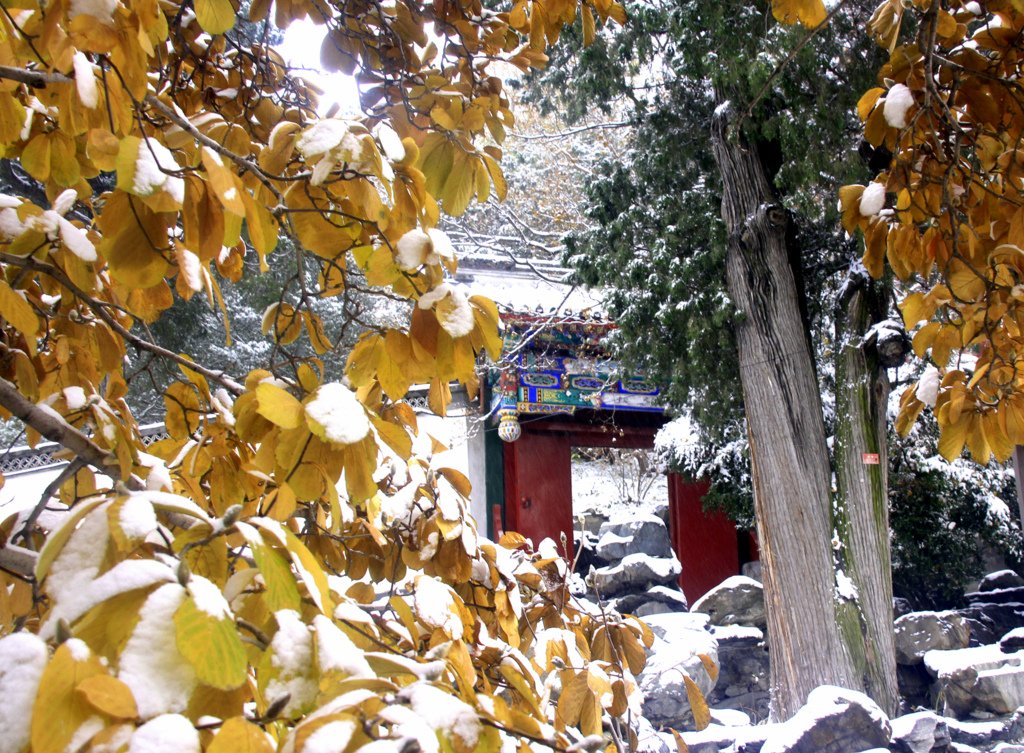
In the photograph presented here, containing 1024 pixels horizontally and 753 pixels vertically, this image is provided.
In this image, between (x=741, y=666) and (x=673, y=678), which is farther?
(x=741, y=666)

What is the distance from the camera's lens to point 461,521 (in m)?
1.35

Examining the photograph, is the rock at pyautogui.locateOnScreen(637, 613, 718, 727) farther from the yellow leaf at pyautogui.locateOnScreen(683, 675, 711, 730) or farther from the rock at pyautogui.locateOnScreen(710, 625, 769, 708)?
the yellow leaf at pyautogui.locateOnScreen(683, 675, 711, 730)

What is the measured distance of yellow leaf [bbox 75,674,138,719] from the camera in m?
0.49

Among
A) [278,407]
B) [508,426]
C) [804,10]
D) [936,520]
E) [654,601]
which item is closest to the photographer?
[278,407]

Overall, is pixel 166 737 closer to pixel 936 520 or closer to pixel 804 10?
A: pixel 804 10

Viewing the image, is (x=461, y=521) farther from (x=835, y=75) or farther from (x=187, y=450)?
(x=835, y=75)

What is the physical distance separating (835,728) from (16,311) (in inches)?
170

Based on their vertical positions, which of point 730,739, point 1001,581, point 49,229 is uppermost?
point 49,229

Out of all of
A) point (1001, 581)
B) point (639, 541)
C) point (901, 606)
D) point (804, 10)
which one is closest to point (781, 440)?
point (901, 606)

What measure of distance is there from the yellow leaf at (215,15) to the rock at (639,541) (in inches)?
315

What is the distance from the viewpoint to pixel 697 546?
8703 mm

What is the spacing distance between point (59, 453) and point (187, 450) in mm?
275

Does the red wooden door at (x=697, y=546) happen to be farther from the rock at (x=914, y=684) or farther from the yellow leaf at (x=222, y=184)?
the yellow leaf at (x=222, y=184)

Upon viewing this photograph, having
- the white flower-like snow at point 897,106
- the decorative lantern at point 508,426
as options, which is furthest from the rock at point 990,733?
the white flower-like snow at point 897,106
